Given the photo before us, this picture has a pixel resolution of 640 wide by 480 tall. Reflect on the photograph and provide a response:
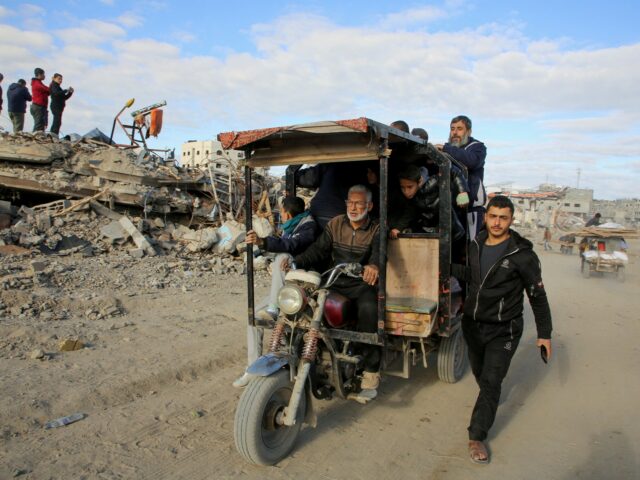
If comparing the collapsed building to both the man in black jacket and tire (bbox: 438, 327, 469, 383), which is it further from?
the man in black jacket

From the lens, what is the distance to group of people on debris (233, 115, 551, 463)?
3.59 m

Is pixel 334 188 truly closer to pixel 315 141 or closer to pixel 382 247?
Result: pixel 315 141

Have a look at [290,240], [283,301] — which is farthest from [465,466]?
[290,240]

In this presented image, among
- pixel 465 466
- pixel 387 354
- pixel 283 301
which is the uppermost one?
pixel 283 301

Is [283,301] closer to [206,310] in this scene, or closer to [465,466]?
[465,466]

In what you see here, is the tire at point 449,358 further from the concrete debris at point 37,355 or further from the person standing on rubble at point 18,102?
the person standing on rubble at point 18,102

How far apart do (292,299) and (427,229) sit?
2.02 meters

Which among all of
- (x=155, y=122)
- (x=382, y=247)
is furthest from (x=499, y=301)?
(x=155, y=122)

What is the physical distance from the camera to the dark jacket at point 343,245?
4219 mm

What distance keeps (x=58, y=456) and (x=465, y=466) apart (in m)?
2.81

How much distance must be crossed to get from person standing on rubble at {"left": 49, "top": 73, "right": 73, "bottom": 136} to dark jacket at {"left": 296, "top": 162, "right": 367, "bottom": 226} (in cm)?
1119

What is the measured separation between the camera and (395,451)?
3555 millimetres

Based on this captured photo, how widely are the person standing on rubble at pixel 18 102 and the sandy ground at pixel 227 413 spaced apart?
8855mm

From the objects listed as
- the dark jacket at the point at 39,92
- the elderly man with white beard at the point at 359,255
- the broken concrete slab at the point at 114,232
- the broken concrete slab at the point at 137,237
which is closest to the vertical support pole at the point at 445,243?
the elderly man with white beard at the point at 359,255
